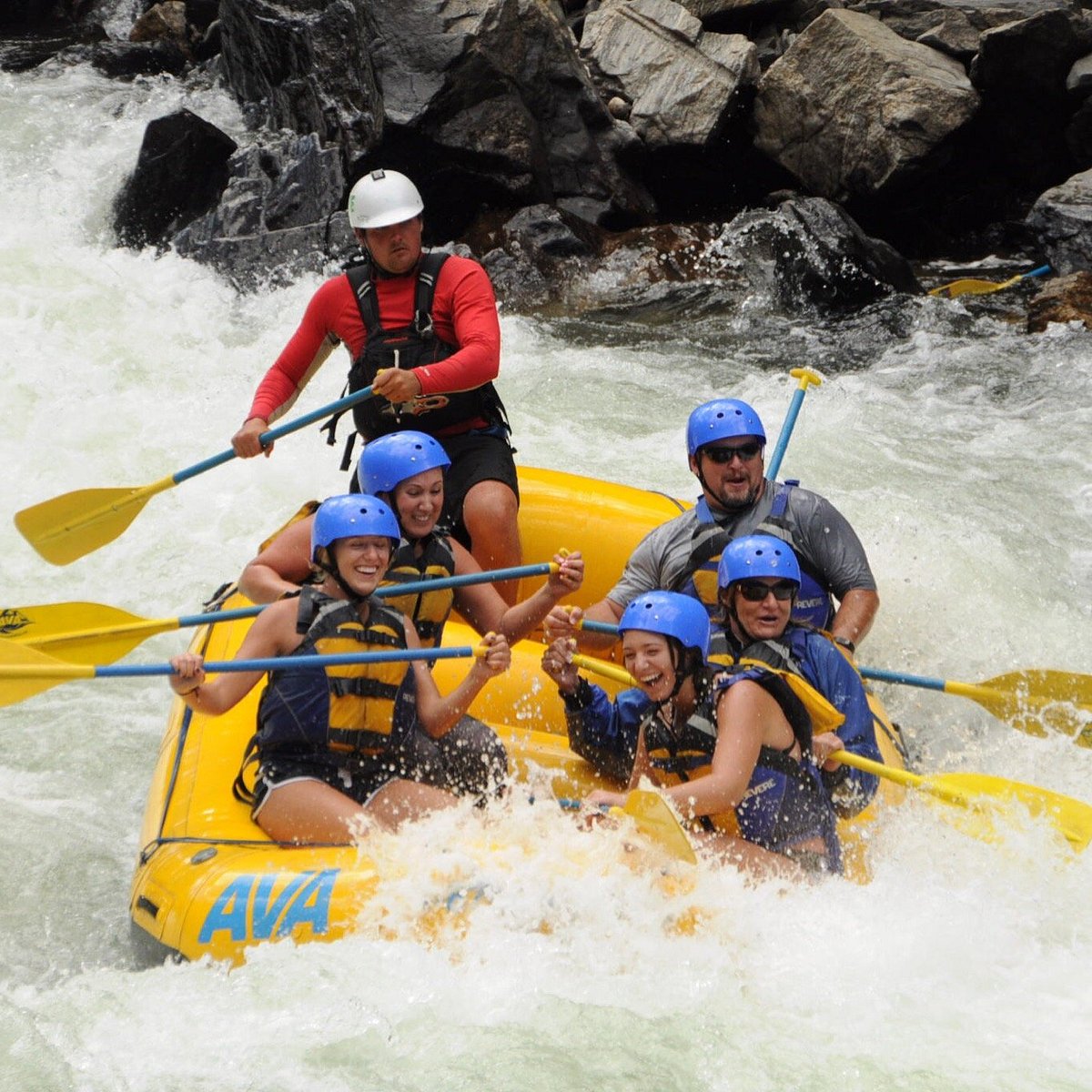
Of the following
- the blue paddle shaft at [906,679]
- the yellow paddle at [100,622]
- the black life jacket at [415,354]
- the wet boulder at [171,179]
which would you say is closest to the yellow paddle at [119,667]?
the yellow paddle at [100,622]

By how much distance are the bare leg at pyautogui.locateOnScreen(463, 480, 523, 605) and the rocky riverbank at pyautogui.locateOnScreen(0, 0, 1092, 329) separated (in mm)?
5492

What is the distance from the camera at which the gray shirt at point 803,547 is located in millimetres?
4258

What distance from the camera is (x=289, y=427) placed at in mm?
4602

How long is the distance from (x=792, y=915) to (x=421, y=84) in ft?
27.3

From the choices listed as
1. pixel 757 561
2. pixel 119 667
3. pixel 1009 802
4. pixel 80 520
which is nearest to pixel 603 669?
pixel 757 561

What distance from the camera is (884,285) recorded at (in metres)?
10.0

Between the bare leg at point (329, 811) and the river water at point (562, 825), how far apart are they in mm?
132

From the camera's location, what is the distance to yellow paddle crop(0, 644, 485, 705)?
3441mm

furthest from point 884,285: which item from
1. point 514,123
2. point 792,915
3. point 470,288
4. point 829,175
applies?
point 792,915

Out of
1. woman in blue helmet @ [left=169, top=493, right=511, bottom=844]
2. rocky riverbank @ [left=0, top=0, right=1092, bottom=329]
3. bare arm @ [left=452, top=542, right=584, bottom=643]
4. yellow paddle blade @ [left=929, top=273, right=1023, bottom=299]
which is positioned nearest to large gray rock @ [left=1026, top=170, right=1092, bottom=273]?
rocky riverbank @ [left=0, top=0, right=1092, bottom=329]

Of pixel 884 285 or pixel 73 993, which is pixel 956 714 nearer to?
pixel 73 993

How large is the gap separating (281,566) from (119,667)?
836 millimetres

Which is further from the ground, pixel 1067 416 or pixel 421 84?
pixel 421 84

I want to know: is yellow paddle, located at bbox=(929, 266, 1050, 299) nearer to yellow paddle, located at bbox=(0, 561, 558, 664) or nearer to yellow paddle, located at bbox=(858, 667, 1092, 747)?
yellow paddle, located at bbox=(858, 667, 1092, 747)
